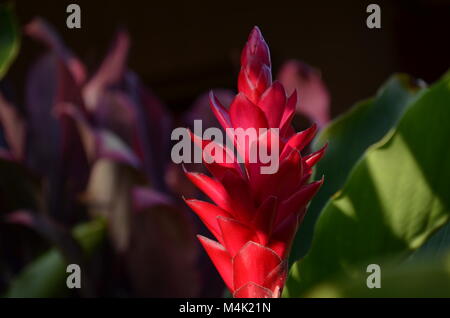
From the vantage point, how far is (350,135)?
0.50 m

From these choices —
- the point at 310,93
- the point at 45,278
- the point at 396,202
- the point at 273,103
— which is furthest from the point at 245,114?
the point at 310,93

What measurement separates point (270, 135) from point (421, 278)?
0.31 feet

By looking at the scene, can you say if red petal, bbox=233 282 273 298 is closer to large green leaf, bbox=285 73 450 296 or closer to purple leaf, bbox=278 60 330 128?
large green leaf, bbox=285 73 450 296

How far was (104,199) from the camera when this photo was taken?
66 centimetres

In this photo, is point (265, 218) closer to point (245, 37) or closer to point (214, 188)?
point (214, 188)

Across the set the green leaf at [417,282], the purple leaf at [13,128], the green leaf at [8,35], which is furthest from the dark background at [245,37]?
the green leaf at [417,282]

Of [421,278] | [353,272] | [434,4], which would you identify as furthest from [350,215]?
[434,4]

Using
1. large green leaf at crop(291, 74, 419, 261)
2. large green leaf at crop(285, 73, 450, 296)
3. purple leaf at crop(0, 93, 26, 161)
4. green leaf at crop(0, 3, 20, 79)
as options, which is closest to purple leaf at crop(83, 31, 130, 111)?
purple leaf at crop(0, 93, 26, 161)

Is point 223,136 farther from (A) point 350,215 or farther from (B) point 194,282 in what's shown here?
(A) point 350,215

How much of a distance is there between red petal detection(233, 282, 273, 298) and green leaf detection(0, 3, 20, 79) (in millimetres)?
343

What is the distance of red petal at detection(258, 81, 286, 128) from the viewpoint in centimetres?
28

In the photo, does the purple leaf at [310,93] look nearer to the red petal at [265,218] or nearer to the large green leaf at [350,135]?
the large green leaf at [350,135]

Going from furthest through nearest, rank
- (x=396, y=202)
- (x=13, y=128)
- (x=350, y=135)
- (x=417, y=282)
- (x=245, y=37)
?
1. (x=245, y=37)
2. (x=13, y=128)
3. (x=350, y=135)
4. (x=396, y=202)
5. (x=417, y=282)

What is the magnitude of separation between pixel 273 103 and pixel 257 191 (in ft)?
0.14
